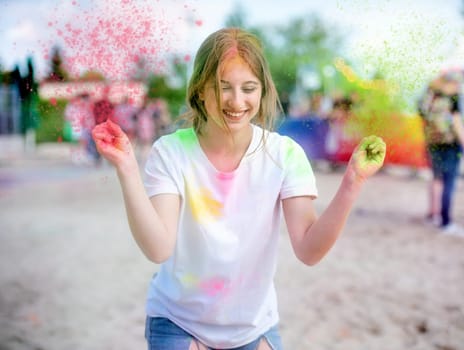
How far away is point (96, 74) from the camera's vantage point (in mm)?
1900

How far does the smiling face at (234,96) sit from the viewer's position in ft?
5.32

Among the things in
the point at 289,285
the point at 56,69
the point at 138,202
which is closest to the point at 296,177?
the point at 138,202

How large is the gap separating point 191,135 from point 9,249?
15.2ft

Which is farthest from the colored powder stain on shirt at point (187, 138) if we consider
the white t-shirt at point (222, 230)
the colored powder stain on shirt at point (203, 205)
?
the colored powder stain on shirt at point (203, 205)

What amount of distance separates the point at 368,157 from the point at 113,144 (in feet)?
2.06

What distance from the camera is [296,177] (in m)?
1.67

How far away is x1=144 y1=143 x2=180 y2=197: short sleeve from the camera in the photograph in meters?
1.63

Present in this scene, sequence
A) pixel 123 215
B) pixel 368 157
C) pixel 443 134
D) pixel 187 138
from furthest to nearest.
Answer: pixel 123 215
pixel 443 134
pixel 187 138
pixel 368 157

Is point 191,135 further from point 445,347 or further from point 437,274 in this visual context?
point 437,274

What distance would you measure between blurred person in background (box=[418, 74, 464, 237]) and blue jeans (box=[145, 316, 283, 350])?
3.32ft

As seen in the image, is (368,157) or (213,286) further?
(213,286)

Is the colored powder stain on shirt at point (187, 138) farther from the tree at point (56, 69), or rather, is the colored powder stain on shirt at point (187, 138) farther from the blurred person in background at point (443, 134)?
the blurred person in background at point (443, 134)

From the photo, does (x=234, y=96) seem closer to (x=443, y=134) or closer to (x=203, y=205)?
(x=203, y=205)

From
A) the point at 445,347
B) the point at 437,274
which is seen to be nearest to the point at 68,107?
the point at 445,347
